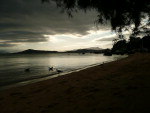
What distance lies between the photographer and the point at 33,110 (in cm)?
487

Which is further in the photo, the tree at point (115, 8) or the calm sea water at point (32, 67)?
the calm sea water at point (32, 67)

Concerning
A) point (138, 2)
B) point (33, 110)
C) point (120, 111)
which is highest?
point (138, 2)

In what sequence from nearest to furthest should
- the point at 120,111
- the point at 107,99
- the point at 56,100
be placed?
1. the point at 120,111
2. the point at 107,99
3. the point at 56,100

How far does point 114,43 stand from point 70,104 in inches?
145

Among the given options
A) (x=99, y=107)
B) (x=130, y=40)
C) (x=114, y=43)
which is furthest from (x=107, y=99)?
(x=130, y=40)

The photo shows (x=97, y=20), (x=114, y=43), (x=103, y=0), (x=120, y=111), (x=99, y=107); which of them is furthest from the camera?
(x=114, y=43)

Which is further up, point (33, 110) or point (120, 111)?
point (120, 111)

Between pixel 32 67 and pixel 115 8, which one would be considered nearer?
pixel 115 8

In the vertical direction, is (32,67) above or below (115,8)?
below

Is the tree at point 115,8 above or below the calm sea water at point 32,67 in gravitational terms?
above

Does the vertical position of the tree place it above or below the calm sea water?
above

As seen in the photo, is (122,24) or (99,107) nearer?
(99,107)

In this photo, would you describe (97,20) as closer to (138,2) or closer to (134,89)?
(138,2)

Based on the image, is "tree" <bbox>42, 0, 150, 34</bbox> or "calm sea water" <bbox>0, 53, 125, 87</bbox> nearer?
"tree" <bbox>42, 0, 150, 34</bbox>
